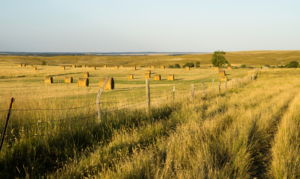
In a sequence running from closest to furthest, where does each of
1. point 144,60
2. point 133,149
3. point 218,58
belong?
point 133,149 < point 218,58 < point 144,60

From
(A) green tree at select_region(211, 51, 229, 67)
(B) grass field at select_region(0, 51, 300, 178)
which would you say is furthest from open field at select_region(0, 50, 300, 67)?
(B) grass field at select_region(0, 51, 300, 178)

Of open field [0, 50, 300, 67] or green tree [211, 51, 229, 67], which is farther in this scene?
open field [0, 50, 300, 67]

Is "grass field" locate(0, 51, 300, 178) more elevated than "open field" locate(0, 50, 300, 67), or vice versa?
"open field" locate(0, 50, 300, 67)

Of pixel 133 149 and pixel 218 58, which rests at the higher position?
pixel 218 58

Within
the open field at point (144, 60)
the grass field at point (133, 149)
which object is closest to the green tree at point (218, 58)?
the open field at point (144, 60)

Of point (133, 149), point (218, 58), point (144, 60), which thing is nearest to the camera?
point (133, 149)

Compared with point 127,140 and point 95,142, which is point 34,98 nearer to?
point 95,142

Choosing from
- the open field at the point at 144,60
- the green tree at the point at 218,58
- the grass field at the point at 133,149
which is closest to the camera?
the grass field at the point at 133,149

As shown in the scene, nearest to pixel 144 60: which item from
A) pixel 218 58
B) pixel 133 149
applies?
pixel 218 58

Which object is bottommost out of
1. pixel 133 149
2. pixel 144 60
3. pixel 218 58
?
pixel 133 149

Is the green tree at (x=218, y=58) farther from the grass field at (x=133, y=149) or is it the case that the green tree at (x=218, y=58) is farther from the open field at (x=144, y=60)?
the grass field at (x=133, y=149)

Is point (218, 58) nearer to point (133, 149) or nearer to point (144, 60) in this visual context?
point (144, 60)

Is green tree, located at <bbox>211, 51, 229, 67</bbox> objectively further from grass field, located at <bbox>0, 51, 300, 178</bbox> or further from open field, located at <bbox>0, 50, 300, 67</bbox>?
grass field, located at <bbox>0, 51, 300, 178</bbox>

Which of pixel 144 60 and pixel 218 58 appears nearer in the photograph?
pixel 218 58
